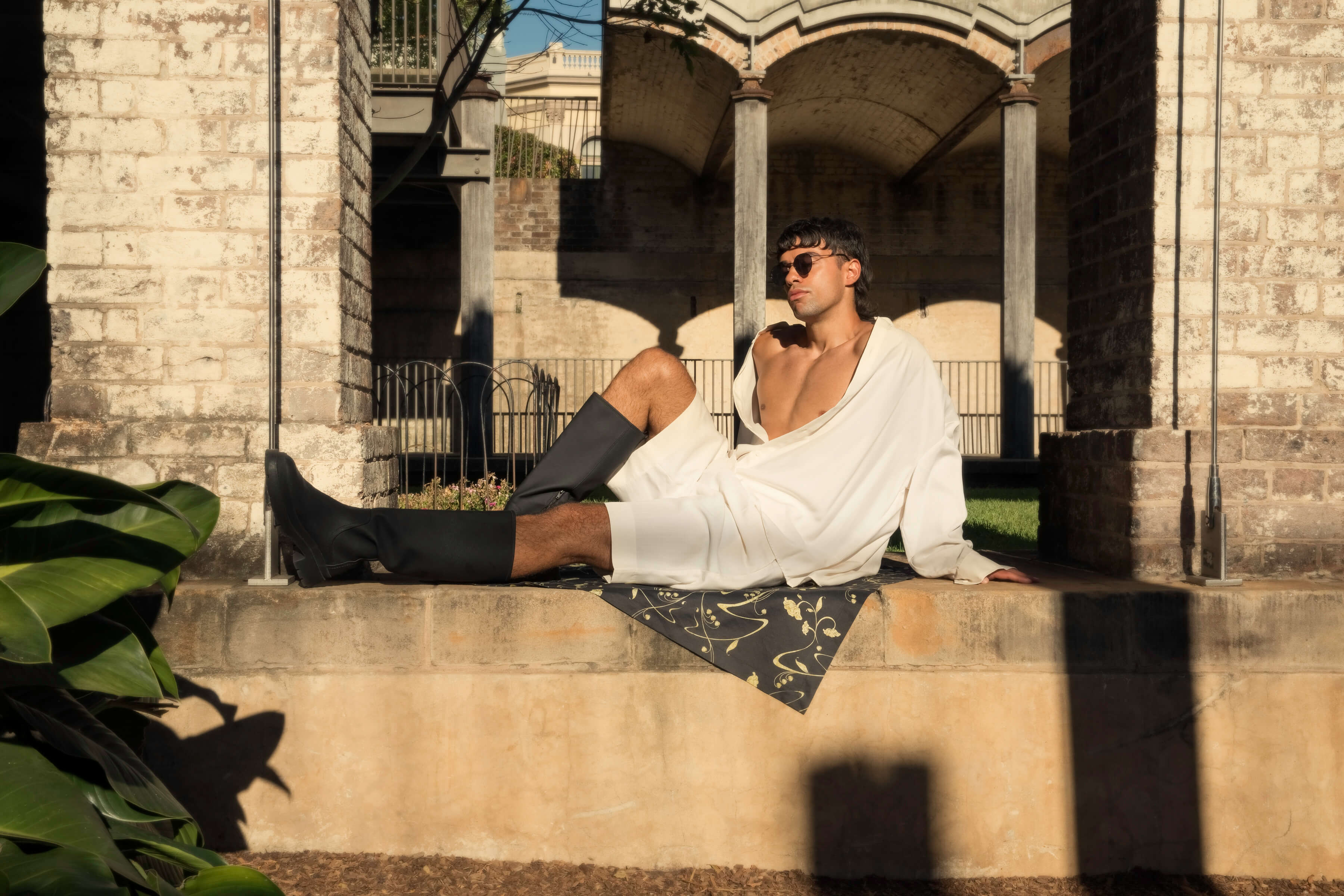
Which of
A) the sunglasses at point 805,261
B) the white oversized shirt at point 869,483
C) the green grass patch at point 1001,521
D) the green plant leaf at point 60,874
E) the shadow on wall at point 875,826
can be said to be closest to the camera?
the green plant leaf at point 60,874

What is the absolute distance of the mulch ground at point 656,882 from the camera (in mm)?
2748

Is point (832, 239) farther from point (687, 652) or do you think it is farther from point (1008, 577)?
point (687, 652)

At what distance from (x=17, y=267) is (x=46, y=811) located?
987mm

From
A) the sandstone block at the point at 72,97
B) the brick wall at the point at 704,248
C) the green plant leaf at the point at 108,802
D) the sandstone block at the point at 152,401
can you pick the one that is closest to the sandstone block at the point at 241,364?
the sandstone block at the point at 152,401

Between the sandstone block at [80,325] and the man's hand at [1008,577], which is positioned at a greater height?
the sandstone block at [80,325]

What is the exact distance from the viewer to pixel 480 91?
1224 centimetres

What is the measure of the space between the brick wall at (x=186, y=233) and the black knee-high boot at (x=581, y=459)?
66 centimetres

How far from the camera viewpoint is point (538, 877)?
110 inches

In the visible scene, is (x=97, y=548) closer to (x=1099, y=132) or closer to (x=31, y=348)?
(x=1099, y=132)

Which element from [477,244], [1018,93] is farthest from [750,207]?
[477,244]

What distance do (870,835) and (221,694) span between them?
1.80 m

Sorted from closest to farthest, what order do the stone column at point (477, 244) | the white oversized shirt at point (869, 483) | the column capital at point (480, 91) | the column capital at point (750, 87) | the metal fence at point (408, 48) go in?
the white oversized shirt at point (869, 483), the metal fence at point (408, 48), the column capital at point (750, 87), the column capital at point (480, 91), the stone column at point (477, 244)

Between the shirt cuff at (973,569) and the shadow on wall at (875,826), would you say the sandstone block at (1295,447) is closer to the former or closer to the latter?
the shirt cuff at (973,569)

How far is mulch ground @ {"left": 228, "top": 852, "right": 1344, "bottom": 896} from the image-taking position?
108 inches
